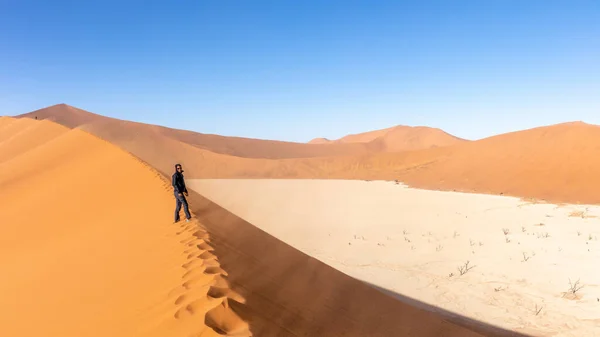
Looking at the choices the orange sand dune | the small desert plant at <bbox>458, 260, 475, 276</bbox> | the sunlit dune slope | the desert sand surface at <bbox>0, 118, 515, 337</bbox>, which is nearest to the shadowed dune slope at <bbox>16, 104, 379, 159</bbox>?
the orange sand dune

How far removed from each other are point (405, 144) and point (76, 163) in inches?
3484

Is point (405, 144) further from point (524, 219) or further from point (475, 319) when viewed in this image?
point (475, 319)

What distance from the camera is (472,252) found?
934 centimetres

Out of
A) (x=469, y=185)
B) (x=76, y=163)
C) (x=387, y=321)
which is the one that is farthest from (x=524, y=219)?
(x=76, y=163)

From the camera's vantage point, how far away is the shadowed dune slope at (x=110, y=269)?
307 cm

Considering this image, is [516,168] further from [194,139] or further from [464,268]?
[194,139]

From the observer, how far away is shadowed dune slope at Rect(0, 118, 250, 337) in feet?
10.1

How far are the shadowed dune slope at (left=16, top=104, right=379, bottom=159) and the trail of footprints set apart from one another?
159 feet

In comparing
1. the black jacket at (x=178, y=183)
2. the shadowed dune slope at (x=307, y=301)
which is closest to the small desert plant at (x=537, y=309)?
the shadowed dune slope at (x=307, y=301)

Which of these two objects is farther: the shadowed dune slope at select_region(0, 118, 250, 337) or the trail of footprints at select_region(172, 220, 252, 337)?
the shadowed dune slope at select_region(0, 118, 250, 337)

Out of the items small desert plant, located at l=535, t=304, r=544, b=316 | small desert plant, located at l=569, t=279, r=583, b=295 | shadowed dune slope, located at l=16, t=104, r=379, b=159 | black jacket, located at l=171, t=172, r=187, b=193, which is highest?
shadowed dune slope, located at l=16, t=104, r=379, b=159

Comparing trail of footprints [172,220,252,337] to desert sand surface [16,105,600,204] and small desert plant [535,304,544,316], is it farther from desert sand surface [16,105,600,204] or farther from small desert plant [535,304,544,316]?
desert sand surface [16,105,600,204]

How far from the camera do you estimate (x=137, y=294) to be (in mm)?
3854

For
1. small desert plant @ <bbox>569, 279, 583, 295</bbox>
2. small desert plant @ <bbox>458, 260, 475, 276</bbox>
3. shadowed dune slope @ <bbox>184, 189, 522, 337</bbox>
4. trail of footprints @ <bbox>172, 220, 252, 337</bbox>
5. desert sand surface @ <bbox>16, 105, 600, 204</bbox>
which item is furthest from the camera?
desert sand surface @ <bbox>16, 105, 600, 204</bbox>
